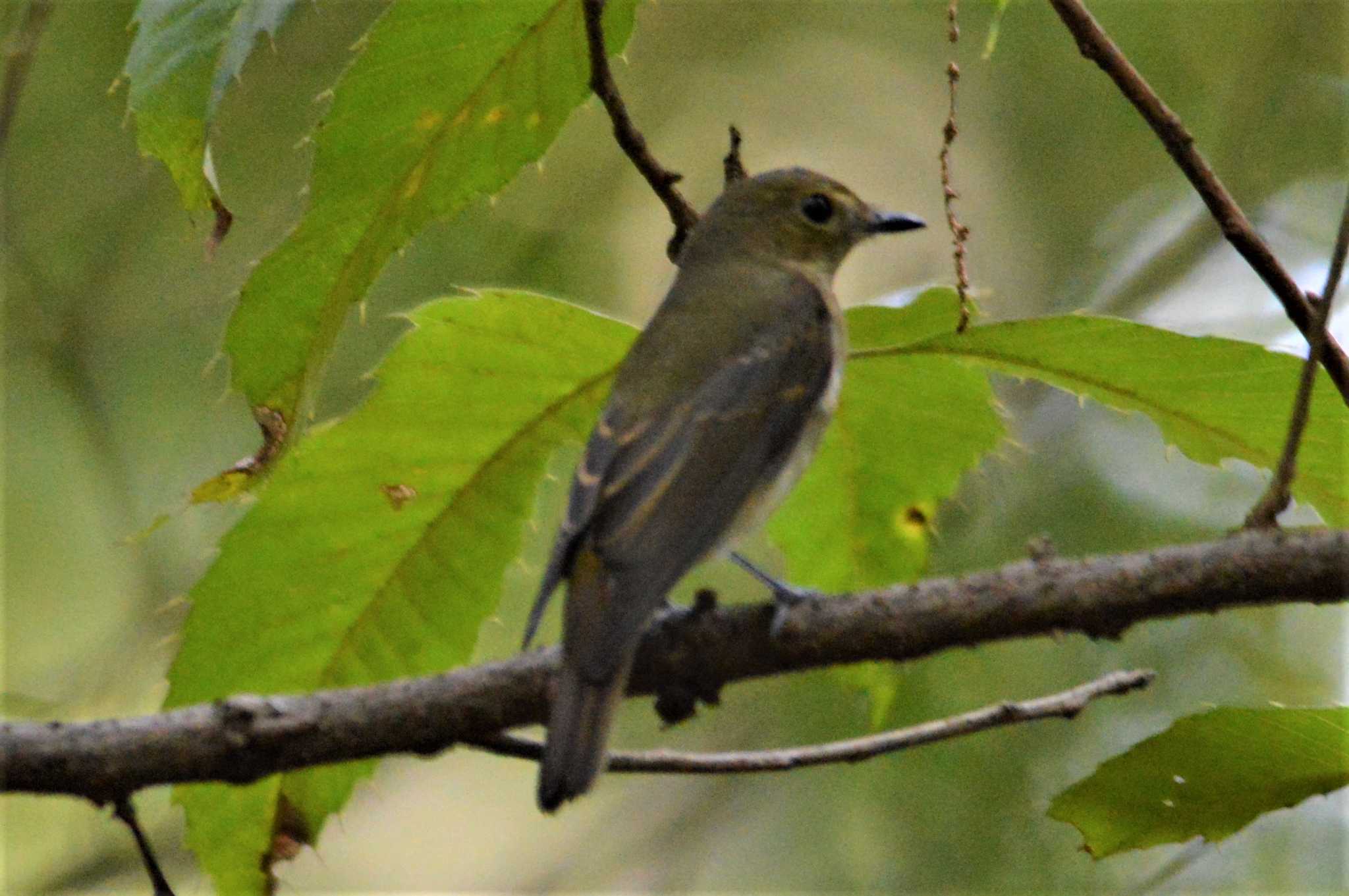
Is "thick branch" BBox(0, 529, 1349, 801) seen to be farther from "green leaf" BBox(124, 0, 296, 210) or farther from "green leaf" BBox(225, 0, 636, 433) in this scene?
"green leaf" BBox(124, 0, 296, 210)

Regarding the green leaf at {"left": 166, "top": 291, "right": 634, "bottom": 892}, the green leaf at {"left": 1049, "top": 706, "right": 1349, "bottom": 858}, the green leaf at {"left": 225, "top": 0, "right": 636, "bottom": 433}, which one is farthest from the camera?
the green leaf at {"left": 166, "top": 291, "right": 634, "bottom": 892}

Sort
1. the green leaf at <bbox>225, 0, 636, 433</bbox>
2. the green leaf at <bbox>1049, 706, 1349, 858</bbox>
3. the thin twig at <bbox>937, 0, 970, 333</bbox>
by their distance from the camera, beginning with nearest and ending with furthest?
the green leaf at <bbox>1049, 706, 1349, 858</bbox> < the green leaf at <bbox>225, 0, 636, 433</bbox> < the thin twig at <bbox>937, 0, 970, 333</bbox>

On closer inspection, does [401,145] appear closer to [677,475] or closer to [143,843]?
[677,475]

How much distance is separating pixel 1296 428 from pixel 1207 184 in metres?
0.43

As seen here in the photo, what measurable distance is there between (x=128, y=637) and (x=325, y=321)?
3590 mm

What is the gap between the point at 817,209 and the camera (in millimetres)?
4020

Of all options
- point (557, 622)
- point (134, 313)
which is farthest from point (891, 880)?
point (134, 313)

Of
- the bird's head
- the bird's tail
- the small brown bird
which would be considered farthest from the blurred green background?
the bird's tail

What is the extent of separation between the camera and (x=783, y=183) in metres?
4.04

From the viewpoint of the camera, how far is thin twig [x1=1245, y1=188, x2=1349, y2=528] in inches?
77.4

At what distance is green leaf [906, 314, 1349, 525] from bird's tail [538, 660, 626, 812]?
85 centimetres

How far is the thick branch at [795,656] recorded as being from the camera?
1937 mm

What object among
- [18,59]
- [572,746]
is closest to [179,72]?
[18,59]

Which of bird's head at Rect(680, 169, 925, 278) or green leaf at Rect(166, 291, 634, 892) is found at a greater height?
bird's head at Rect(680, 169, 925, 278)
